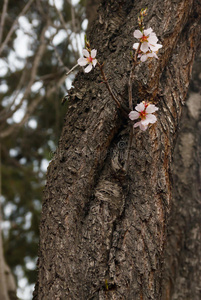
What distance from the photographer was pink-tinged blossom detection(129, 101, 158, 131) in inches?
41.7

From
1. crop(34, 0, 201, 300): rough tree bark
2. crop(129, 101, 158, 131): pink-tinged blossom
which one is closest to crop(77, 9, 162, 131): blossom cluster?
crop(129, 101, 158, 131): pink-tinged blossom

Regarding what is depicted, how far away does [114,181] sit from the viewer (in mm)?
1212

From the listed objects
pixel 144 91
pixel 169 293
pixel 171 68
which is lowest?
pixel 169 293

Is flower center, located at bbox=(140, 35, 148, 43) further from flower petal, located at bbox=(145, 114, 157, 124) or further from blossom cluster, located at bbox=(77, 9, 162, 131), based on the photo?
flower petal, located at bbox=(145, 114, 157, 124)

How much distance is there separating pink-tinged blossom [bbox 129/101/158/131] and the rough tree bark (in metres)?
0.16

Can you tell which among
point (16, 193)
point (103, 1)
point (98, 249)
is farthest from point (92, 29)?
point (16, 193)

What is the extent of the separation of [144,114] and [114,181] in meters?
0.28

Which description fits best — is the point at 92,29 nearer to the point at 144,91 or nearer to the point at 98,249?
the point at 144,91

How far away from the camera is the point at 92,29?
1.51 meters

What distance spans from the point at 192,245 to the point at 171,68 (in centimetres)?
111

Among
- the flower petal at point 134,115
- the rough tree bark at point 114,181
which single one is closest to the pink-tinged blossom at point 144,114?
the flower petal at point 134,115

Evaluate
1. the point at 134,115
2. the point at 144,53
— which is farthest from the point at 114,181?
the point at 144,53

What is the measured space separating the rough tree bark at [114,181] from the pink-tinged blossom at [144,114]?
0.16m

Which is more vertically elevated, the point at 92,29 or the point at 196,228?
the point at 92,29
